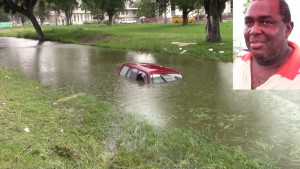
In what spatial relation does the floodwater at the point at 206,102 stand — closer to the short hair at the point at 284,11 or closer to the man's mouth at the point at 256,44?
the man's mouth at the point at 256,44

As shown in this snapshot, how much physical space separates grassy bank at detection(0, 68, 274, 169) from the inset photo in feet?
8.05

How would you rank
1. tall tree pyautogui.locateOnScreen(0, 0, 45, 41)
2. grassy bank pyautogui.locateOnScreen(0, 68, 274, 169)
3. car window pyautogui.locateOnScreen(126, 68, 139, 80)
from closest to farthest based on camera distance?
1. grassy bank pyautogui.locateOnScreen(0, 68, 274, 169)
2. car window pyautogui.locateOnScreen(126, 68, 139, 80)
3. tall tree pyautogui.locateOnScreen(0, 0, 45, 41)

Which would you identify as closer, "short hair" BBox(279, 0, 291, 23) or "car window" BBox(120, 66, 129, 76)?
"short hair" BBox(279, 0, 291, 23)

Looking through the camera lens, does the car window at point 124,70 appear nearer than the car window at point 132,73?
No

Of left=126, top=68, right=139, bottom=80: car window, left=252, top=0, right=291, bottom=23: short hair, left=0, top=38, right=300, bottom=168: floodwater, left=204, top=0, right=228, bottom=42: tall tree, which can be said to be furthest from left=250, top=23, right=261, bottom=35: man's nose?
left=204, top=0, right=228, bottom=42: tall tree

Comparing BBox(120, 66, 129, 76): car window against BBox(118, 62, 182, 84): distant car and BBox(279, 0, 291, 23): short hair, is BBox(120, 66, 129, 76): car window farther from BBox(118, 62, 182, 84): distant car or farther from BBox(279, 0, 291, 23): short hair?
BBox(279, 0, 291, 23): short hair

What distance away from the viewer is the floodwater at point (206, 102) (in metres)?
8.96

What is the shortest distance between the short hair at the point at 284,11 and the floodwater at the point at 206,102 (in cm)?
354

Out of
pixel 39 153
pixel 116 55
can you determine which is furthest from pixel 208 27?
pixel 39 153

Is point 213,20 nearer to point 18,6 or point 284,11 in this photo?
point 284,11

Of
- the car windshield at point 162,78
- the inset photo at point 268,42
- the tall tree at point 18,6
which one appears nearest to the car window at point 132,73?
the car windshield at point 162,78

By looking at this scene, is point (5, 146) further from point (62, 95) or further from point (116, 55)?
point (116, 55)

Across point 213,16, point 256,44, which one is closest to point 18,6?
point 213,16

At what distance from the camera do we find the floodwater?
29.4 feet
